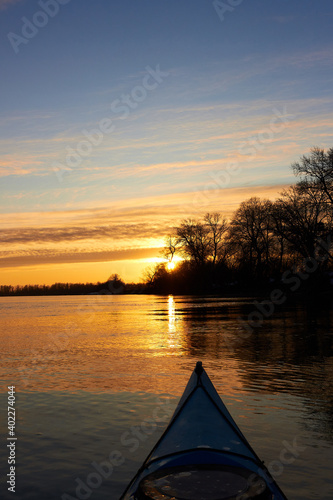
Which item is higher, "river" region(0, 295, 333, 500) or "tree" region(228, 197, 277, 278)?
"tree" region(228, 197, 277, 278)

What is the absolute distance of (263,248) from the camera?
268 feet

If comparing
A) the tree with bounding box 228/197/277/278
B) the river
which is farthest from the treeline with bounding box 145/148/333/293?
the river

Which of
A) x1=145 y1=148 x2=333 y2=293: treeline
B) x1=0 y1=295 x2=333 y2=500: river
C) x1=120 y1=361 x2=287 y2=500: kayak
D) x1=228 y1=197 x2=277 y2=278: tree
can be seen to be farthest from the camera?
x1=228 y1=197 x2=277 y2=278: tree

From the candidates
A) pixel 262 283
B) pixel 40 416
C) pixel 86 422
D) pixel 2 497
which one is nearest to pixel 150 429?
pixel 86 422

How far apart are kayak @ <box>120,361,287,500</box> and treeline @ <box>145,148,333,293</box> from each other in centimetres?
4497

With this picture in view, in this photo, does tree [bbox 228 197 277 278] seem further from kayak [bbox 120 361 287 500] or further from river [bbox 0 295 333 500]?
kayak [bbox 120 361 287 500]

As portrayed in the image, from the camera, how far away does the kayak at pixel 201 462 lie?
6180 mm

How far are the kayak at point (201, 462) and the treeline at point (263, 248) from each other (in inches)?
1770

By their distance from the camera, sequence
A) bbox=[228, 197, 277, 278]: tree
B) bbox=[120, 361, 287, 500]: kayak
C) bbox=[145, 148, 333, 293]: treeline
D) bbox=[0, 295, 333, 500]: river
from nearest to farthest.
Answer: bbox=[120, 361, 287, 500]: kayak, bbox=[0, 295, 333, 500]: river, bbox=[145, 148, 333, 293]: treeline, bbox=[228, 197, 277, 278]: tree

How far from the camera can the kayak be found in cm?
618

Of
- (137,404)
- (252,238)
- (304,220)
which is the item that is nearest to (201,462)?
(137,404)

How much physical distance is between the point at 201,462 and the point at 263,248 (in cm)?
7645

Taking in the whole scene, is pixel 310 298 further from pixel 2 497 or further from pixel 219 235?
pixel 2 497

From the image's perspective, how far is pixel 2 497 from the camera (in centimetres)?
666
